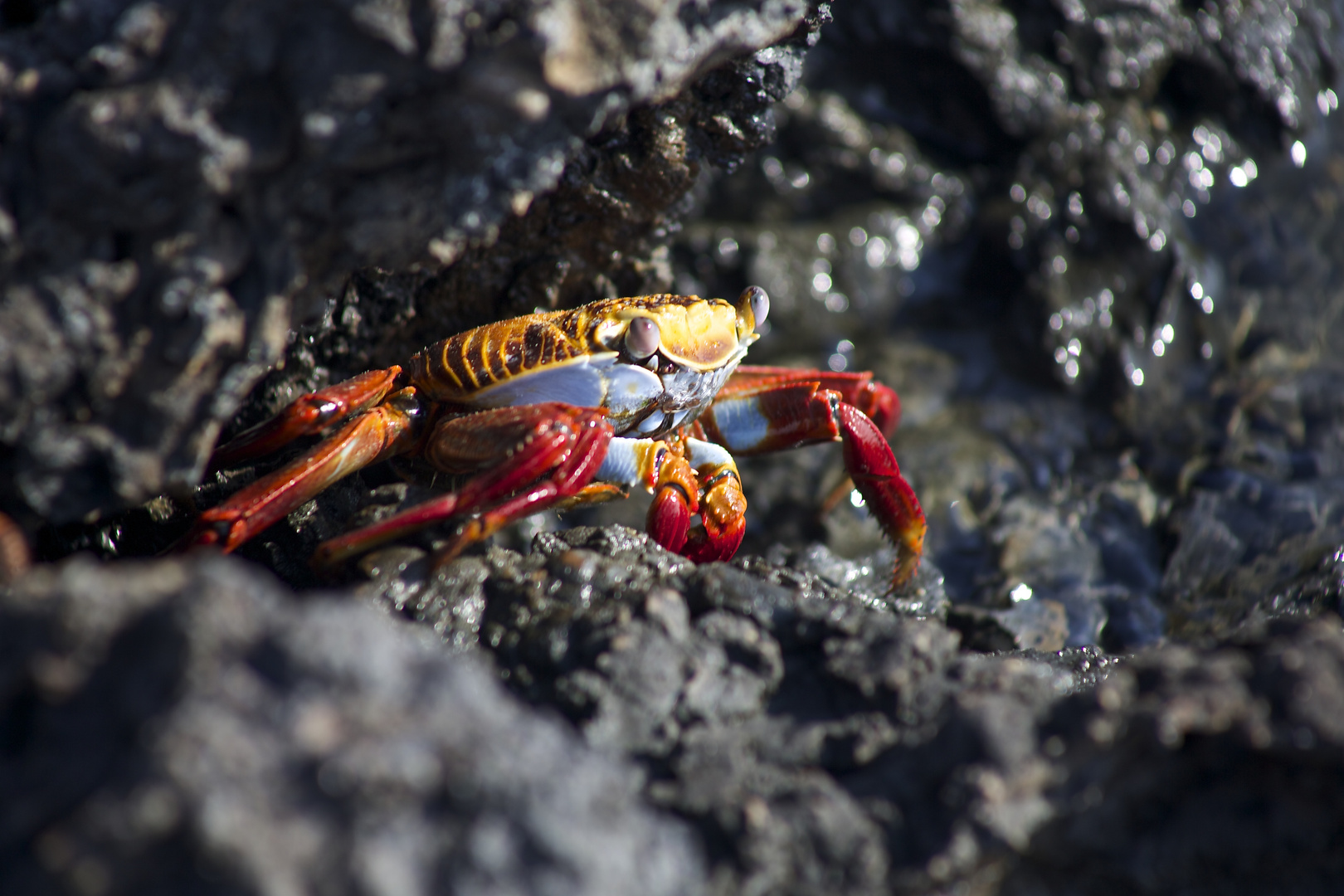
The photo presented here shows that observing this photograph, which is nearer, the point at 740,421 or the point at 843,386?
the point at 740,421

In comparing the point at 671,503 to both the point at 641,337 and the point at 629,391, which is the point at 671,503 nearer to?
the point at 629,391

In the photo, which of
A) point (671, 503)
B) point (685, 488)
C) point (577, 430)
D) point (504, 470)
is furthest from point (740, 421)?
point (504, 470)

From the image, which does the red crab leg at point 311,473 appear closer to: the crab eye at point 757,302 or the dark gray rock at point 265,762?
the dark gray rock at point 265,762

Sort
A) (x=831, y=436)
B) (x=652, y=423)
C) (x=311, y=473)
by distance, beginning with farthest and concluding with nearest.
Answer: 1. (x=831, y=436)
2. (x=652, y=423)
3. (x=311, y=473)

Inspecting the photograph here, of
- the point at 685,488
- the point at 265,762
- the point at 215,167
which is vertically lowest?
the point at 685,488

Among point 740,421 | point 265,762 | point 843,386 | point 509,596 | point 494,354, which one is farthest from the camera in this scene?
point 843,386

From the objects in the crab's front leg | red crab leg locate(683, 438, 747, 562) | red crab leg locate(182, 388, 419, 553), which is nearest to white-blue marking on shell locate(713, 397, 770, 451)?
the crab's front leg

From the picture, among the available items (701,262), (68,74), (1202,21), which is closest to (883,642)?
(68,74)
